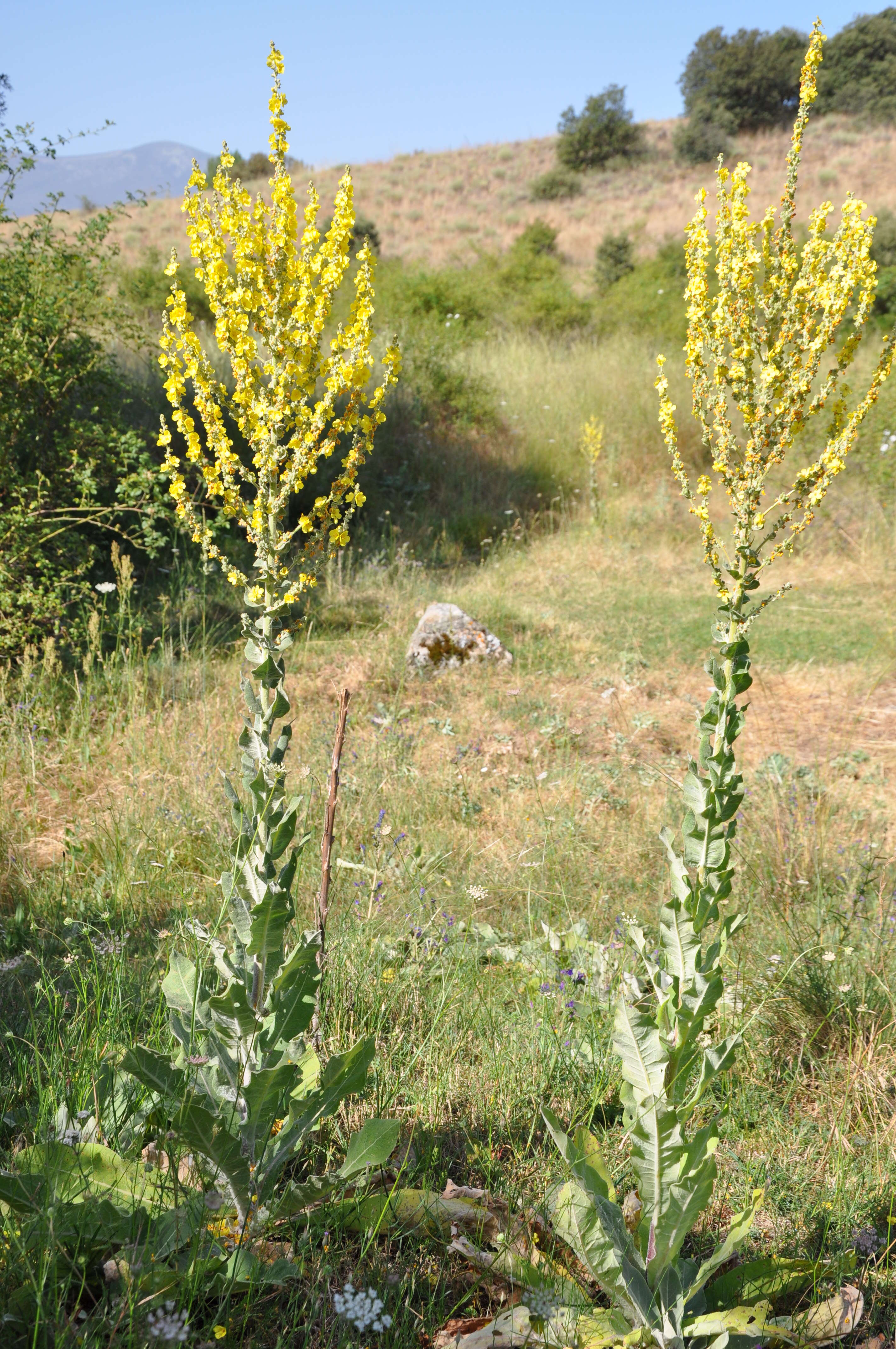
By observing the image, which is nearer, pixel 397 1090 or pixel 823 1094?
pixel 397 1090

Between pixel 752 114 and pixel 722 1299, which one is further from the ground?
pixel 752 114

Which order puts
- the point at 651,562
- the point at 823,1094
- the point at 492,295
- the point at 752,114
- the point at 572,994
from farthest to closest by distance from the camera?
the point at 752,114 < the point at 492,295 < the point at 651,562 < the point at 572,994 < the point at 823,1094

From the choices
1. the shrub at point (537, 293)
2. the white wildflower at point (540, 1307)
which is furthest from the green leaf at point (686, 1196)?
the shrub at point (537, 293)

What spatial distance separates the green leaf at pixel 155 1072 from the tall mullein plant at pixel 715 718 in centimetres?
64

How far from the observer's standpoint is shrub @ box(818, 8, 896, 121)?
27.7 m

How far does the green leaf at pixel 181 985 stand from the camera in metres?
1.52

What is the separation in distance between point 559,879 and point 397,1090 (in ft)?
4.74

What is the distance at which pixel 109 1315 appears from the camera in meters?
1.22

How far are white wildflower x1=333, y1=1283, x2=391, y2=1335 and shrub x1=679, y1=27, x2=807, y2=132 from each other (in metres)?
34.1

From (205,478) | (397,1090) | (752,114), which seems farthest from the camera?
(752,114)

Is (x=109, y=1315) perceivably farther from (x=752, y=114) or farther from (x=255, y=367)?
(x=752, y=114)

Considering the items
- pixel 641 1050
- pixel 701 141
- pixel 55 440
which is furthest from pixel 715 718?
pixel 701 141

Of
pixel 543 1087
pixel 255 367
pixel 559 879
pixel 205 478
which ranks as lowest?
pixel 559 879

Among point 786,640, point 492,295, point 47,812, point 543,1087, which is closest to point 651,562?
point 786,640
